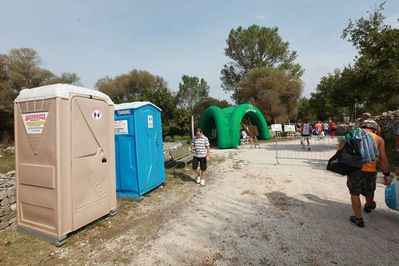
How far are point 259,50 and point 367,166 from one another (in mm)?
33052

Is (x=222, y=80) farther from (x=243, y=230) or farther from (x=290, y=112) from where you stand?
(x=243, y=230)

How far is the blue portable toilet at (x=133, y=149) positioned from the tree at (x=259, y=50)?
29.2 m

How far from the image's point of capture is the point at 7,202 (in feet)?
14.0

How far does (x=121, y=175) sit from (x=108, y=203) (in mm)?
1115

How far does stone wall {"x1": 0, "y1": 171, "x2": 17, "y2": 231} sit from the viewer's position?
4.18 meters

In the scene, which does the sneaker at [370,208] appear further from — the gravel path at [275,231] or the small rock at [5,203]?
the small rock at [5,203]

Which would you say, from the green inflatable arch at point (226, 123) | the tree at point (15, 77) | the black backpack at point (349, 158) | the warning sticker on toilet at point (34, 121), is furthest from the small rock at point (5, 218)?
the tree at point (15, 77)

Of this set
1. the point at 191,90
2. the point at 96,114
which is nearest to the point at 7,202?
the point at 96,114

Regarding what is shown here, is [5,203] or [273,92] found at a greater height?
[273,92]

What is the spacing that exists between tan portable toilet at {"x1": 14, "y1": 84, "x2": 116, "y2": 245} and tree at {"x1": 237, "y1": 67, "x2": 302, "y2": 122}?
26.4 metres

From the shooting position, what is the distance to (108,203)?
4.52 m

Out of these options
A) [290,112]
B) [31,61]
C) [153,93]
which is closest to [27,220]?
[153,93]

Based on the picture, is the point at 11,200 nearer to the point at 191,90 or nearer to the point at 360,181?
the point at 360,181

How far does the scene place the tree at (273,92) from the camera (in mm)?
28438
